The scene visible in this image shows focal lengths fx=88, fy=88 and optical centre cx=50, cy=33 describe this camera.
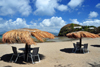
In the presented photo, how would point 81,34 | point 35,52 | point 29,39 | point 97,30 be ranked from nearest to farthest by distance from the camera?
1. point 29,39
2. point 35,52
3. point 81,34
4. point 97,30

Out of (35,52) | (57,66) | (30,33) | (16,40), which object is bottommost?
(57,66)

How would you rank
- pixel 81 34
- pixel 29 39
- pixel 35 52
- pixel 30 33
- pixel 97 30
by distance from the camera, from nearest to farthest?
pixel 29 39 → pixel 30 33 → pixel 35 52 → pixel 81 34 → pixel 97 30

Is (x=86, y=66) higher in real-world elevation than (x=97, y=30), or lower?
lower

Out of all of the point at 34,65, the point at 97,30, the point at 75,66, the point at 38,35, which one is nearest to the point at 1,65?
the point at 34,65

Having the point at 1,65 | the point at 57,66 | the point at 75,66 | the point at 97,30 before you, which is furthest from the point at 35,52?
the point at 97,30

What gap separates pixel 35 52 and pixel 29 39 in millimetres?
1087

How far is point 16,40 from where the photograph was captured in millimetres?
4691

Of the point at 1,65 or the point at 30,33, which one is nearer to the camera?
the point at 1,65

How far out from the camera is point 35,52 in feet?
16.9

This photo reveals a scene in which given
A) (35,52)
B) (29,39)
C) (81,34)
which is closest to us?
(29,39)

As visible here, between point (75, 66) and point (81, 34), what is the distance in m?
3.58

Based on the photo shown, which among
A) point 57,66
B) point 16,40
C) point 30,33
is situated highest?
point 30,33

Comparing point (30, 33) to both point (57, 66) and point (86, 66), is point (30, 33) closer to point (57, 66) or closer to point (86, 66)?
point (57, 66)

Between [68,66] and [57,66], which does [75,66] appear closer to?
[68,66]
